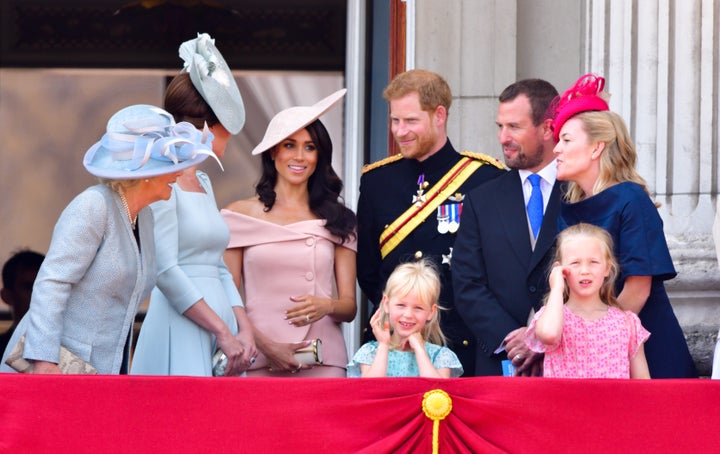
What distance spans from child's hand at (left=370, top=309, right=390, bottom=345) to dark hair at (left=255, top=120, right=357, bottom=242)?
0.69 meters

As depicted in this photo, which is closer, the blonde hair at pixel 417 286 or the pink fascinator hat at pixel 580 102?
the blonde hair at pixel 417 286

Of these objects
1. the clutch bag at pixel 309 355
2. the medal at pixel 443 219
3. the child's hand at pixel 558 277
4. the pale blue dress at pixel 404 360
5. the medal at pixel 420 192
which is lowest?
the clutch bag at pixel 309 355

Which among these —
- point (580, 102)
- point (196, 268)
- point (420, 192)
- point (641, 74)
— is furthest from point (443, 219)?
point (641, 74)

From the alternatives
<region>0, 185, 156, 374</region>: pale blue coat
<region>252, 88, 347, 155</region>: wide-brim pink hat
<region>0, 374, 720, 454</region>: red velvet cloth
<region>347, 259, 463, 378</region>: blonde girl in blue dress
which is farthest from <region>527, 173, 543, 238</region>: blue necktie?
<region>0, 185, 156, 374</region>: pale blue coat

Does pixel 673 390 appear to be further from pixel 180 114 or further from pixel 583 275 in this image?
pixel 180 114

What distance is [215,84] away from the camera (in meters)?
5.09

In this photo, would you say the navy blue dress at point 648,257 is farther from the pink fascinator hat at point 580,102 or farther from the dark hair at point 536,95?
the dark hair at point 536,95

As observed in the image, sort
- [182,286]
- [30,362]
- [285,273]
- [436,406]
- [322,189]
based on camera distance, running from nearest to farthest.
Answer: [436,406]
[30,362]
[182,286]
[285,273]
[322,189]

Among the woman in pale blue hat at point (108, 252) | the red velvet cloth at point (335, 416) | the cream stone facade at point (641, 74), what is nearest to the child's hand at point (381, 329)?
the red velvet cloth at point (335, 416)

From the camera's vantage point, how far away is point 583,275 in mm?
4527

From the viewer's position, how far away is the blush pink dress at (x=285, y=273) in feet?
17.6

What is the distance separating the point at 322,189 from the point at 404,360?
0.98 meters

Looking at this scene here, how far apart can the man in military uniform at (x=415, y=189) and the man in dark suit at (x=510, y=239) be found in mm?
275

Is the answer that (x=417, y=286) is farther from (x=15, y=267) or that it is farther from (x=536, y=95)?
(x=15, y=267)
